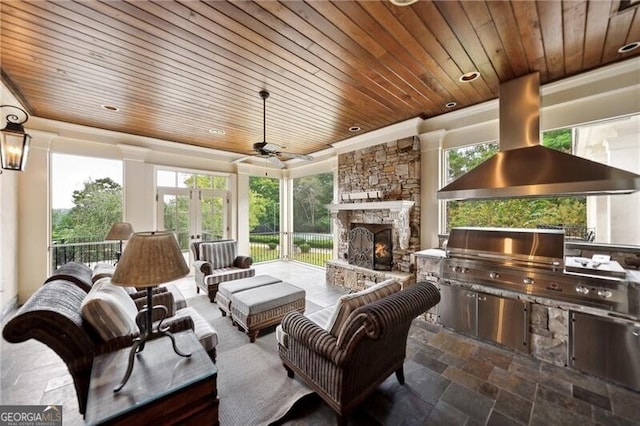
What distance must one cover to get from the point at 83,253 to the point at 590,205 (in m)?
8.18

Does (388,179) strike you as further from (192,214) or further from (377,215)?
Result: (192,214)

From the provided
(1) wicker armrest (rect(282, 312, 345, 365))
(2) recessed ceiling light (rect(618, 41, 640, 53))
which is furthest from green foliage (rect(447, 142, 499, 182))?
(1) wicker armrest (rect(282, 312, 345, 365))

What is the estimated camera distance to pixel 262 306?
2.99 m

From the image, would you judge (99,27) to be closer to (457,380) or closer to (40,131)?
(40,131)

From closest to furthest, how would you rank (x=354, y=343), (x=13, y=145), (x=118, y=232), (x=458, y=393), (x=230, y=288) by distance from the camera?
(x=354, y=343), (x=458, y=393), (x=13, y=145), (x=230, y=288), (x=118, y=232)

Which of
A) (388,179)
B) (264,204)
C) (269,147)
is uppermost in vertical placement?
(269,147)

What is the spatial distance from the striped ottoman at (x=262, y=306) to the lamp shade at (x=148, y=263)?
1.74 m

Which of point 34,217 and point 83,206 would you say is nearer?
point 34,217

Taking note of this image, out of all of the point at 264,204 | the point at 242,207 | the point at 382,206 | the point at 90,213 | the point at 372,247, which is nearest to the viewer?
the point at 382,206

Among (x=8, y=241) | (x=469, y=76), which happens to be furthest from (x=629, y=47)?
(x=8, y=241)

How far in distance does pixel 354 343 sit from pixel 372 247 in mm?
3134

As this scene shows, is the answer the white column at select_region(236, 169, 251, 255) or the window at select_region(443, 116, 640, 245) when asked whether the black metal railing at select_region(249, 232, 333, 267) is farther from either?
the window at select_region(443, 116, 640, 245)

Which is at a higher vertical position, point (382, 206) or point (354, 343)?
point (382, 206)

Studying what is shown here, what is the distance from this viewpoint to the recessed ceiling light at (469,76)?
8.93 ft
